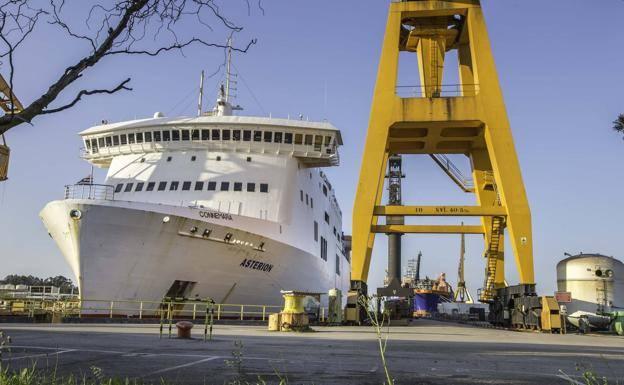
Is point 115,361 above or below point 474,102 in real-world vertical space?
below

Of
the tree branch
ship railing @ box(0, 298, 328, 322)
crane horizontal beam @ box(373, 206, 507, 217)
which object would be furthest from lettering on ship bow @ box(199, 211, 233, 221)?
the tree branch

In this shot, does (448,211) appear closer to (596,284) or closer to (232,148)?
Result: (232,148)

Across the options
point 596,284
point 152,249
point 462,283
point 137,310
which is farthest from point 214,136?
point 462,283

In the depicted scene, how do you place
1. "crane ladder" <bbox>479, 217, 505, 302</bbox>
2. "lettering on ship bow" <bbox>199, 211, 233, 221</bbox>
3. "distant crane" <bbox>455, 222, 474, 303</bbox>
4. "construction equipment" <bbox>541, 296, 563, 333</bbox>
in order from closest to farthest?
"construction equipment" <bbox>541, 296, 563, 333</bbox> < "lettering on ship bow" <bbox>199, 211, 233, 221</bbox> < "crane ladder" <bbox>479, 217, 505, 302</bbox> < "distant crane" <bbox>455, 222, 474, 303</bbox>

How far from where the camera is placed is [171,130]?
2595 centimetres

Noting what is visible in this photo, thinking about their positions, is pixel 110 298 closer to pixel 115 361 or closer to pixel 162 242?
pixel 162 242

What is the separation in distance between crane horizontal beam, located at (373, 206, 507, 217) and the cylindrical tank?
9.24 m

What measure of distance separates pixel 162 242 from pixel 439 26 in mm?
16158

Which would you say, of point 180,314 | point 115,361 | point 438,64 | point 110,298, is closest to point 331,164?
point 438,64

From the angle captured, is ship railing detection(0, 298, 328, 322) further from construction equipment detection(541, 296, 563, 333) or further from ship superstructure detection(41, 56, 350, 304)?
construction equipment detection(541, 296, 563, 333)

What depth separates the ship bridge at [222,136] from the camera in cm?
2573

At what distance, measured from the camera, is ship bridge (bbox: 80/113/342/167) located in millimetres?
25734

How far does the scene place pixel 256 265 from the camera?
73.8 ft

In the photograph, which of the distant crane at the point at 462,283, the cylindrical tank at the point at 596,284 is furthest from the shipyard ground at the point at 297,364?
the distant crane at the point at 462,283
